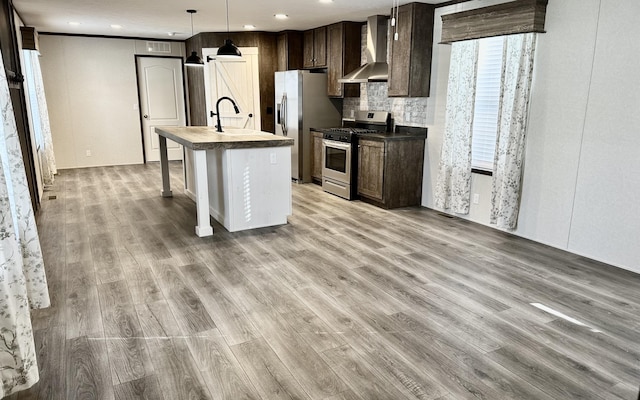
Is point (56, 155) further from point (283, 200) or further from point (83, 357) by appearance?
point (83, 357)

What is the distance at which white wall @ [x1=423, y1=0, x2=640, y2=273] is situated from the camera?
135 inches

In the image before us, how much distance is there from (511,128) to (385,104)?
2.25 m

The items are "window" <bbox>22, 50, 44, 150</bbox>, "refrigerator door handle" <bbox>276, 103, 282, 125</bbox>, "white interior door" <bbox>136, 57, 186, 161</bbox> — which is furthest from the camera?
"white interior door" <bbox>136, 57, 186, 161</bbox>

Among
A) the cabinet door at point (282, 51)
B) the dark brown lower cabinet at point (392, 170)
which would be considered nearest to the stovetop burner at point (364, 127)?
the dark brown lower cabinet at point (392, 170)

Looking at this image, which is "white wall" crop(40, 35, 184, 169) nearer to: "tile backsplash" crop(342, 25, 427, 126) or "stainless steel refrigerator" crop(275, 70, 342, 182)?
"stainless steel refrigerator" crop(275, 70, 342, 182)

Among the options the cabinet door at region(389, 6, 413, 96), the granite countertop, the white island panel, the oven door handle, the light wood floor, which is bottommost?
the light wood floor

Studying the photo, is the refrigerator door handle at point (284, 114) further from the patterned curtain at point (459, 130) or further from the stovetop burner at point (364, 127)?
the patterned curtain at point (459, 130)

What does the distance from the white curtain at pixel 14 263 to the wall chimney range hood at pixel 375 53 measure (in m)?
4.40

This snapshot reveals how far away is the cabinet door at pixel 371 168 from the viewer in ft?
17.6

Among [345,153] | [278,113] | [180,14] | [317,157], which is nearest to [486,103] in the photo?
[345,153]

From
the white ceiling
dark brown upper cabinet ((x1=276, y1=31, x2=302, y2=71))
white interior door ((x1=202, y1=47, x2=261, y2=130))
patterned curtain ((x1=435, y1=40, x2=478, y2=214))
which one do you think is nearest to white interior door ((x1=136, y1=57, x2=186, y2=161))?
the white ceiling

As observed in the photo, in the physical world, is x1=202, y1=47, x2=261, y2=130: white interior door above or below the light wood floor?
above

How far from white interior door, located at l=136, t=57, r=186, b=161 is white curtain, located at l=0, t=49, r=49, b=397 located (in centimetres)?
705

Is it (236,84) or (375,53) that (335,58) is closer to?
(375,53)
